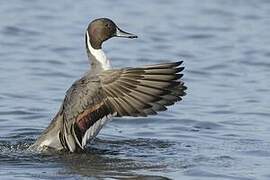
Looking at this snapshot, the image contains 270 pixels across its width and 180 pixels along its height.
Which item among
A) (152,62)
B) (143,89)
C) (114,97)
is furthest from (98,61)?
(152,62)

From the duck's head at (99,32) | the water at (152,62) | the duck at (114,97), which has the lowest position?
the water at (152,62)

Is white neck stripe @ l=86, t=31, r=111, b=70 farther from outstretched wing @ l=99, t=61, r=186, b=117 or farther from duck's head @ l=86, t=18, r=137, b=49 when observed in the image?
outstretched wing @ l=99, t=61, r=186, b=117

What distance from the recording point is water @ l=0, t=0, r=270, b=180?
27.9ft

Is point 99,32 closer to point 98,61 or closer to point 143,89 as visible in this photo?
point 98,61

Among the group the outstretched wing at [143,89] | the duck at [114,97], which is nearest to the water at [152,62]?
the duck at [114,97]

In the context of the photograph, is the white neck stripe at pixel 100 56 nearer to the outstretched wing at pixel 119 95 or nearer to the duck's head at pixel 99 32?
the duck's head at pixel 99 32

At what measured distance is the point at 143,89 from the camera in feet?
27.0

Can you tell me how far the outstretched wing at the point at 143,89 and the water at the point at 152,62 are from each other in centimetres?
52

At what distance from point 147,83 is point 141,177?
0.79 metres

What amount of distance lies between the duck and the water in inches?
11.5

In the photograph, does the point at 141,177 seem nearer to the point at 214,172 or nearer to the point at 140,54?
the point at 214,172

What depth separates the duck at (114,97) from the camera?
819 cm

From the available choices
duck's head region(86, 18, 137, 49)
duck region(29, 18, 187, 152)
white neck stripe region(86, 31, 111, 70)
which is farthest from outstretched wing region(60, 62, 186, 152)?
duck's head region(86, 18, 137, 49)

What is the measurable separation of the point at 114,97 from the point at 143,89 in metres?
0.26
